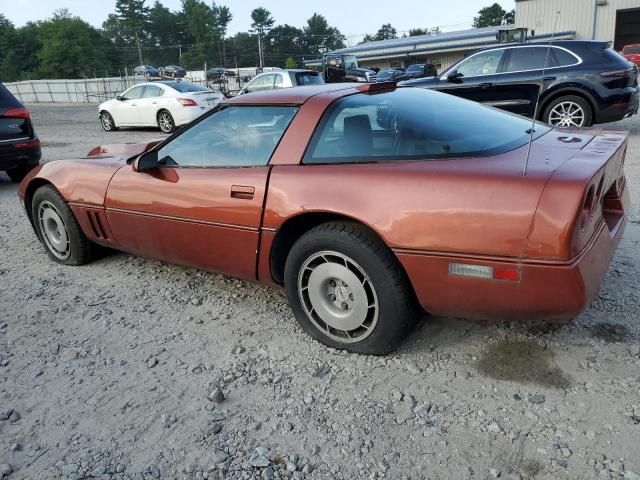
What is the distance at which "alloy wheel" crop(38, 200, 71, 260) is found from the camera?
4156mm

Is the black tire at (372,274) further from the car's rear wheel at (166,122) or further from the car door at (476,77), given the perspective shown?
the car's rear wheel at (166,122)

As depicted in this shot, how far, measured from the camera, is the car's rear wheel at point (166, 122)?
1322cm

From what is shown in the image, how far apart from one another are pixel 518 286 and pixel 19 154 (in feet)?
23.7

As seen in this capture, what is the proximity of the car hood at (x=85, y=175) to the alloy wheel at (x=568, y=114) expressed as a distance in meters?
6.86

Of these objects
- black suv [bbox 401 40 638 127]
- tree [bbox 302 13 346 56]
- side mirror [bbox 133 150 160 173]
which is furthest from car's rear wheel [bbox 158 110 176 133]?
tree [bbox 302 13 346 56]

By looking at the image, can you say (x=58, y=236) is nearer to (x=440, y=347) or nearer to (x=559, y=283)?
(x=440, y=347)

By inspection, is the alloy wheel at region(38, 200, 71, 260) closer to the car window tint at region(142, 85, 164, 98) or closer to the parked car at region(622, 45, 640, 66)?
the car window tint at region(142, 85, 164, 98)

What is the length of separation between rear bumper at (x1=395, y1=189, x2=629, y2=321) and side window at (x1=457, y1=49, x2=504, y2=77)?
24.3 feet

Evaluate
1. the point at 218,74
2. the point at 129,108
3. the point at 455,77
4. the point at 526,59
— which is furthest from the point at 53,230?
the point at 218,74

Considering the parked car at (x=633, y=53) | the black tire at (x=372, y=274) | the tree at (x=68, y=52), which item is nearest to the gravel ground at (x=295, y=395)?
the black tire at (x=372, y=274)

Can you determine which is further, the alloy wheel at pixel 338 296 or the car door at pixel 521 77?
the car door at pixel 521 77

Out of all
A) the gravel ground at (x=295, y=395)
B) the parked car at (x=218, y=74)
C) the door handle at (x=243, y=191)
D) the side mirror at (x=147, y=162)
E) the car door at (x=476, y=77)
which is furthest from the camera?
the parked car at (x=218, y=74)

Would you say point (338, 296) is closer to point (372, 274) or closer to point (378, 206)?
point (372, 274)

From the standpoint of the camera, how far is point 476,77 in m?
9.21
